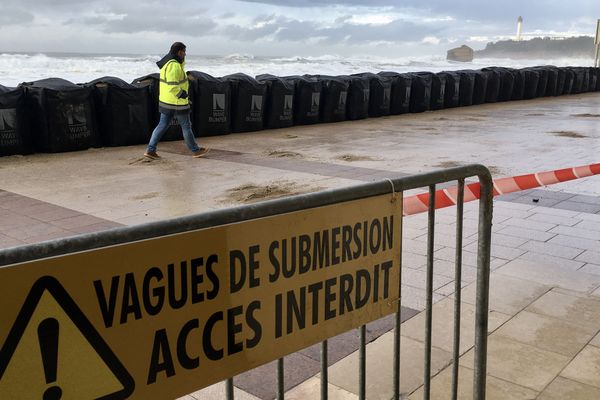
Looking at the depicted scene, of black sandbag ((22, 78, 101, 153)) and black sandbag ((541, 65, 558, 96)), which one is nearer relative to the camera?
black sandbag ((22, 78, 101, 153))

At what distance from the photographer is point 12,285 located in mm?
1423

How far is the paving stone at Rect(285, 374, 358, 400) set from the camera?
311cm

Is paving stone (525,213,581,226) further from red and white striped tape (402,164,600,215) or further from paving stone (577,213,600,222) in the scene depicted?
red and white striped tape (402,164,600,215)

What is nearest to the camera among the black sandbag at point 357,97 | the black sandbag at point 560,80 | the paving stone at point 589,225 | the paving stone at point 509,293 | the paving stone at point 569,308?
the paving stone at point 569,308

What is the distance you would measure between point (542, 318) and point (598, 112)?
18441mm

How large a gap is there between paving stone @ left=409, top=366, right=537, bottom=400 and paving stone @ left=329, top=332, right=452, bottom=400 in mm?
76

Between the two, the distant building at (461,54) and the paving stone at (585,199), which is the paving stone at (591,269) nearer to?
the paving stone at (585,199)

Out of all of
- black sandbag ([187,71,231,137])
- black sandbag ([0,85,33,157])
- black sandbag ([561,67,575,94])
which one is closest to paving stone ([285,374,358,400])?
black sandbag ([0,85,33,157])

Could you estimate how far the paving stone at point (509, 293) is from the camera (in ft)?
14.1

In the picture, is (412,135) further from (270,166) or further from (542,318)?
(542,318)

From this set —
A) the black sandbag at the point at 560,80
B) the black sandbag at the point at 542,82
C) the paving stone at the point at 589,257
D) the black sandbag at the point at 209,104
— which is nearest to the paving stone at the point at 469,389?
the paving stone at the point at 589,257

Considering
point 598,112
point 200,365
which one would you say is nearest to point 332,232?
point 200,365

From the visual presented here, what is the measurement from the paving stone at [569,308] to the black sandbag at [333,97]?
1208 centimetres

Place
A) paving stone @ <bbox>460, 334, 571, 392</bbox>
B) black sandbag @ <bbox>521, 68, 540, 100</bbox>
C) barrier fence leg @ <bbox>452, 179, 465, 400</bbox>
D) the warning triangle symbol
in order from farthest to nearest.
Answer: black sandbag @ <bbox>521, 68, 540, 100</bbox> < paving stone @ <bbox>460, 334, 571, 392</bbox> < barrier fence leg @ <bbox>452, 179, 465, 400</bbox> < the warning triangle symbol
